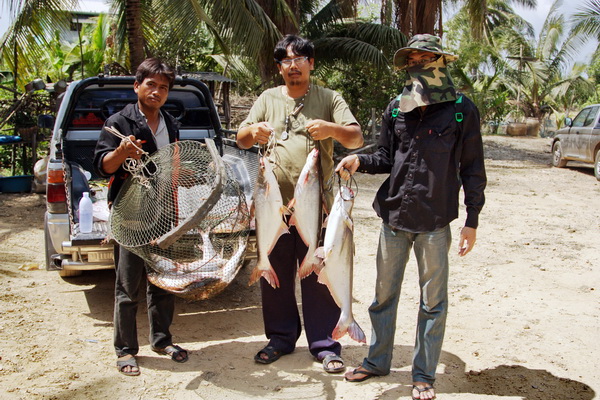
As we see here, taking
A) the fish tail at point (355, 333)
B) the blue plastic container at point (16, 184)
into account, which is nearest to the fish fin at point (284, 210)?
the fish tail at point (355, 333)

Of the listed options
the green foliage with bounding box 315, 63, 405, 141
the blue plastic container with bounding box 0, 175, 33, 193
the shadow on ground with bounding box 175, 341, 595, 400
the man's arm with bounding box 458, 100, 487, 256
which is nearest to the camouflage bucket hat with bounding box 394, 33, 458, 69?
the man's arm with bounding box 458, 100, 487, 256

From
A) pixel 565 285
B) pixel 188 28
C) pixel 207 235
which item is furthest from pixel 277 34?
pixel 207 235

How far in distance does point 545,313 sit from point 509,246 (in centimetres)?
246

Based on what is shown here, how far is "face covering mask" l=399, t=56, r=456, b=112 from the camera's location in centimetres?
321

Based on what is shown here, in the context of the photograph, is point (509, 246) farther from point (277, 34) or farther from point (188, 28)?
point (277, 34)

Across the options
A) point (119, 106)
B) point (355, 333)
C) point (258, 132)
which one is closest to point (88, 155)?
point (119, 106)

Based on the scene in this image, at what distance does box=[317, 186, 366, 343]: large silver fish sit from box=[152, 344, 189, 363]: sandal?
3.88 ft

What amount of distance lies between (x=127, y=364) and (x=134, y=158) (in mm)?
1378

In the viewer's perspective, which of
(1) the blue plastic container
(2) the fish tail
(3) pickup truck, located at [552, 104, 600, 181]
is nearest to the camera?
(2) the fish tail

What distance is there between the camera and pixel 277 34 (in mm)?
13016

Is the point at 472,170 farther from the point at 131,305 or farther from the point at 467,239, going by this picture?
the point at 131,305

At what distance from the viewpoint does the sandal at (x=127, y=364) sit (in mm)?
3736

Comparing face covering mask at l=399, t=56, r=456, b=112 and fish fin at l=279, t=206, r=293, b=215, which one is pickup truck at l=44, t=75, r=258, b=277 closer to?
fish fin at l=279, t=206, r=293, b=215

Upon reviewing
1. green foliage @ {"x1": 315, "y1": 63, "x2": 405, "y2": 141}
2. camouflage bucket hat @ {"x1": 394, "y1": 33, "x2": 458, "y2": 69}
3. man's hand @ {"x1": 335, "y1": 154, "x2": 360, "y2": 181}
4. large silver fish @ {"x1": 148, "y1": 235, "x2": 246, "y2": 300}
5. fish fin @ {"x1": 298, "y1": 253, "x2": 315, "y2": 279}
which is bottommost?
large silver fish @ {"x1": 148, "y1": 235, "x2": 246, "y2": 300}
